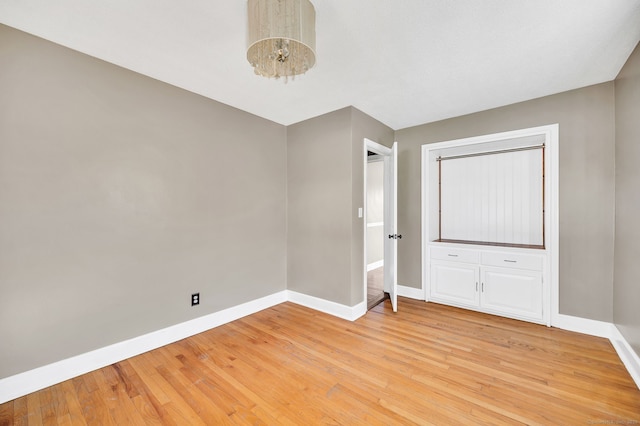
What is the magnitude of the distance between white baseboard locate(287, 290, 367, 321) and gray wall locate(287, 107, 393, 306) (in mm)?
55

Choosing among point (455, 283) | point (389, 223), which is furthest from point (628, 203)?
point (389, 223)

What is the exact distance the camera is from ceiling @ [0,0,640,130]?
5.27 feet

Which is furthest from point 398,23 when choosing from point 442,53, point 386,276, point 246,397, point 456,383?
point 386,276

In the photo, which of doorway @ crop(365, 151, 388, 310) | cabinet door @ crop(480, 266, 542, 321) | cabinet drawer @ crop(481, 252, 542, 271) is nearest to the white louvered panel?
cabinet drawer @ crop(481, 252, 542, 271)

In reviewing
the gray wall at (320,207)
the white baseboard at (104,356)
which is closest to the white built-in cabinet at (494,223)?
the gray wall at (320,207)

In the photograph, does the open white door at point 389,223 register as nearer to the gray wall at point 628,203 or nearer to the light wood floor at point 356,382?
the light wood floor at point 356,382

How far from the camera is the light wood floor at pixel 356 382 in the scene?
164 centimetres

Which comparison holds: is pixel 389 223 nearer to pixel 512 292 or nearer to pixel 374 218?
pixel 512 292

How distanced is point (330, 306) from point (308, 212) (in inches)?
47.2

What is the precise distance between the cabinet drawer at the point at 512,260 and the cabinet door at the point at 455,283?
174mm

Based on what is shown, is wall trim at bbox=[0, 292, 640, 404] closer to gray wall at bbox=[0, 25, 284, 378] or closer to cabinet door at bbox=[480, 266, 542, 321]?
gray wall at bbox=[0, 25, 284, 378]

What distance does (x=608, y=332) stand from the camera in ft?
8.28

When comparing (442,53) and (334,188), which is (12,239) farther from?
(442,53)

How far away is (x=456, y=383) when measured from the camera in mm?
1925
